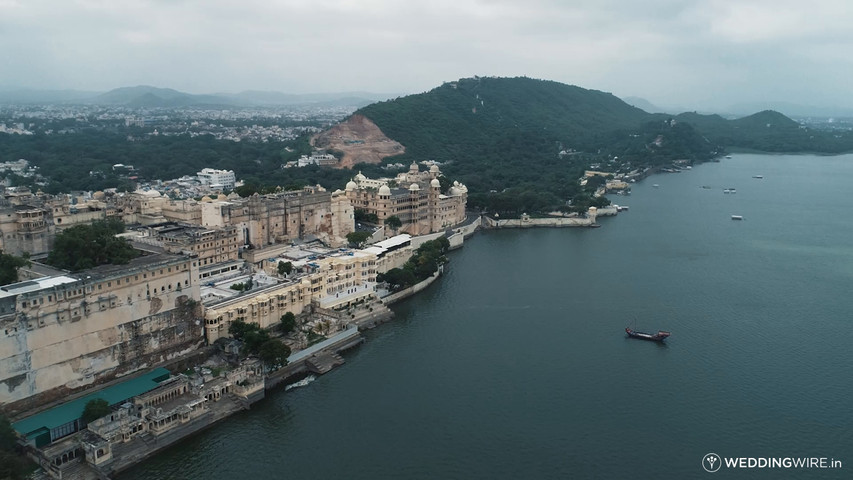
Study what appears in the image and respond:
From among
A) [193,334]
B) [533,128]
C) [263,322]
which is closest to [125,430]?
[193,334]

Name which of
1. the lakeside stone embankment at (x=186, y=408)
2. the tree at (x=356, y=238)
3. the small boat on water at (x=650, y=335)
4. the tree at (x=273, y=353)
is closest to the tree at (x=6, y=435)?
the lakeside stone embankment at (x=186, y=408)

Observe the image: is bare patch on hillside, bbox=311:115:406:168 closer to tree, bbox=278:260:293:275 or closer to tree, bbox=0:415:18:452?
tree, bbox=278:260:293:275

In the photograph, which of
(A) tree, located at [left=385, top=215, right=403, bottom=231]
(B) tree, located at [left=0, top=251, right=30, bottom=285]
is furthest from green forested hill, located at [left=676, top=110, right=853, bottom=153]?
(B) tree, located at [left=0, top=251, right=30, bottom=285]

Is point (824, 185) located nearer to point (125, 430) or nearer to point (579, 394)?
point (579, 394)

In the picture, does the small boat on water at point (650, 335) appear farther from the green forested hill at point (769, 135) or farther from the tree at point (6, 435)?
the green forested hill at point (769, 135)

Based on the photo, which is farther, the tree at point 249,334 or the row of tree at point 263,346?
the tree at point 249,334

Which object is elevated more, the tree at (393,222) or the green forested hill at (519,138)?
the green forested hill at (519,138)
